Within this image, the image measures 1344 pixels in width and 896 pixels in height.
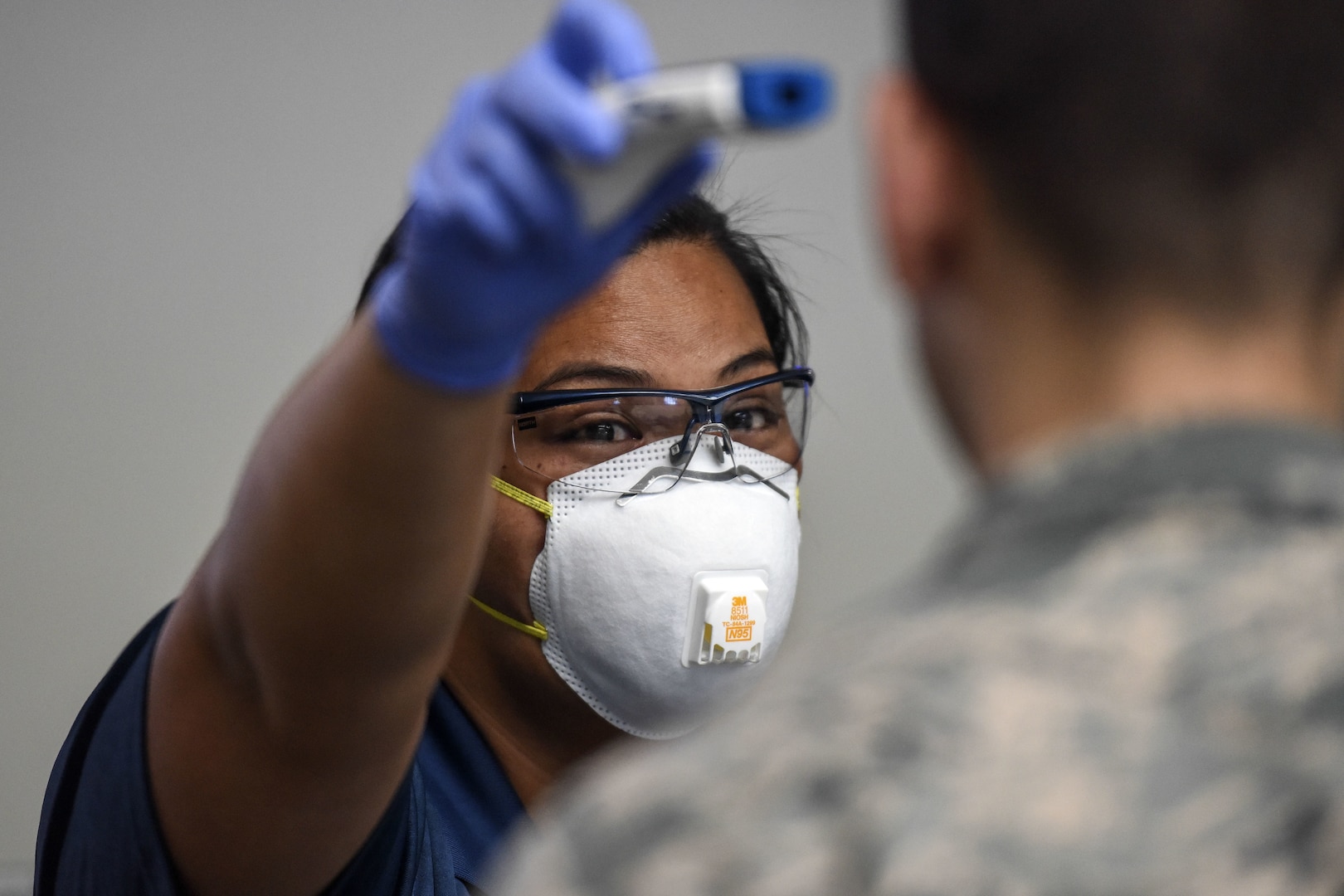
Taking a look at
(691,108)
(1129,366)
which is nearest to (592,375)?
(691,108)

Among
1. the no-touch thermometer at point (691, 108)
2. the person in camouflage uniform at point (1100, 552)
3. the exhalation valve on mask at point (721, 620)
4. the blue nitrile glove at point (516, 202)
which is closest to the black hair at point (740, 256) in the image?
the exhalation valve on mask at point (721, 620)

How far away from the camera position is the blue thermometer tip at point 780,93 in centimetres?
66

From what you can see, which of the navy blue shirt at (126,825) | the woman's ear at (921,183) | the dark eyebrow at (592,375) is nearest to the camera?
the woman's ear at (921,183)

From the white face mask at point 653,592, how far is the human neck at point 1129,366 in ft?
2.83

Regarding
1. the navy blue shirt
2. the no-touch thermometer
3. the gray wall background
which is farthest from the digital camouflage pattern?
the gray wall background

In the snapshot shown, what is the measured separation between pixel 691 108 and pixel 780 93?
0.15 feet

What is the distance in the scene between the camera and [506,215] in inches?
29.7

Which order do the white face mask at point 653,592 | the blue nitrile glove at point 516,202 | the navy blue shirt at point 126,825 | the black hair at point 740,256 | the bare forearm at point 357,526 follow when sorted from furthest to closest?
the black hair at point 740,256
the white face mask at point 653,592
the navy blue shirt at point 126,825
the bare forearm at point 357,526
the blue nitrile glove at point 516,202

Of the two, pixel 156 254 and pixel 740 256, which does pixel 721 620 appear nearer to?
pixel 740 256

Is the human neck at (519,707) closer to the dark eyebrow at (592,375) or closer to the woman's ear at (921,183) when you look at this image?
the dark eyebrow at (592,375)

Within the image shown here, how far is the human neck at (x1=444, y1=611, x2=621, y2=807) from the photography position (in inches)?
59.8

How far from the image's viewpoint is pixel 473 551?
985 mm

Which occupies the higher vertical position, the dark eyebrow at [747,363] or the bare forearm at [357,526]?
the dark eyebrow at [747,363]

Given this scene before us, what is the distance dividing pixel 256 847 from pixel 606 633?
518 millimetres
